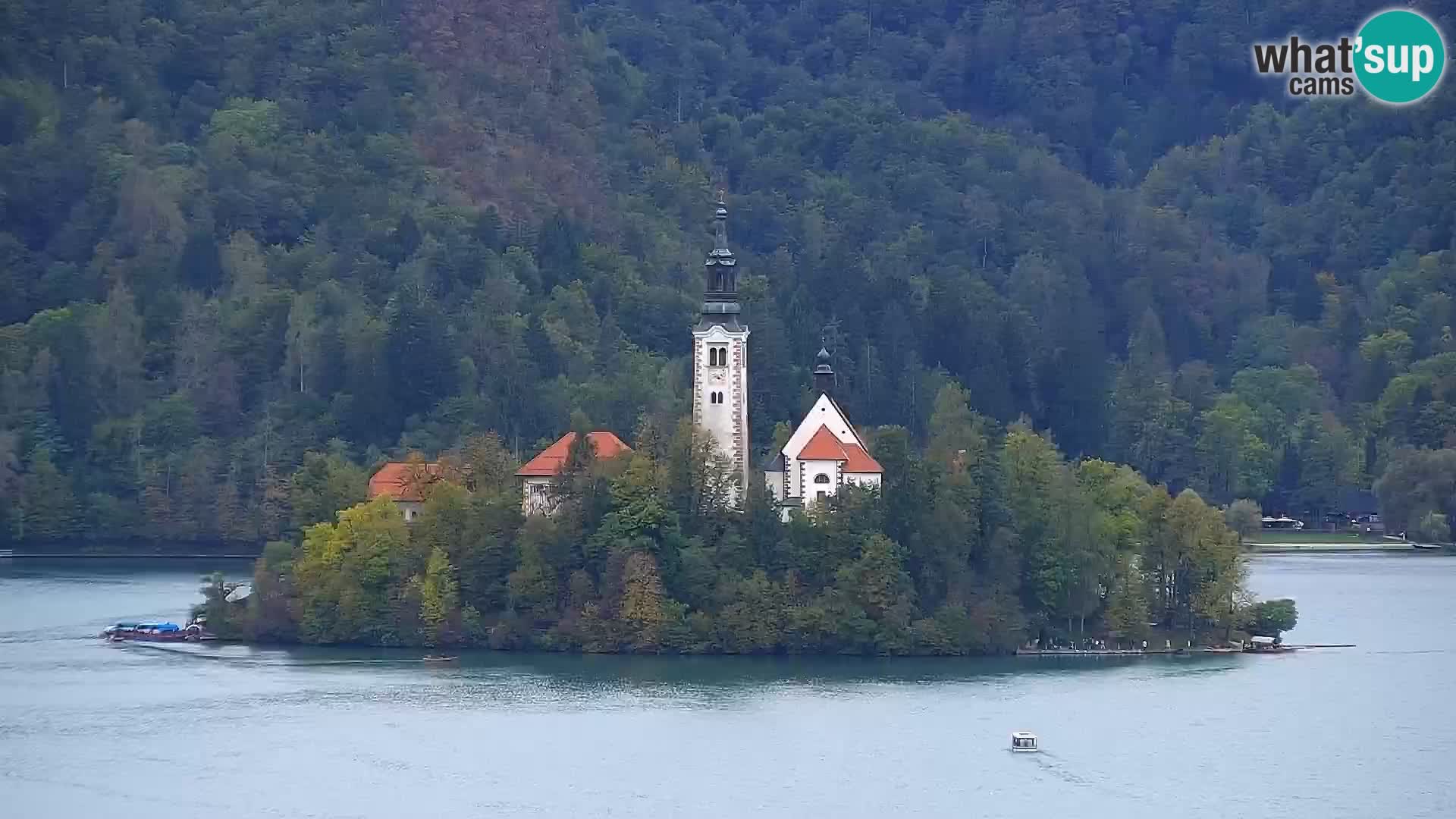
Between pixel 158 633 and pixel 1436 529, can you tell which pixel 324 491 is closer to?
pixel 158 633

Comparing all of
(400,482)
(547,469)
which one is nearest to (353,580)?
(547,469)

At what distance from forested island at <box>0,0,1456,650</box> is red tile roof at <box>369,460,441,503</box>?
0.78 m

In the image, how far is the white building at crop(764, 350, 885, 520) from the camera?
282 feet

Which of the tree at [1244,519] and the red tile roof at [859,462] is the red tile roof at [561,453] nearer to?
the red tile roof at [859,462]

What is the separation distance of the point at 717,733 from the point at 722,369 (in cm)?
1739

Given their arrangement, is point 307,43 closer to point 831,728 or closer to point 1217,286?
point 1217,286

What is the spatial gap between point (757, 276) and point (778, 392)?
26368 millimetres

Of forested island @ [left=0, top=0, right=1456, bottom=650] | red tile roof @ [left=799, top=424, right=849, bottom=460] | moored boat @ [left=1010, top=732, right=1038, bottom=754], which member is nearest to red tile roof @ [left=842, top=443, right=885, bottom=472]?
red tile roof @ [left=799, top=424, right=849, bottom=460]

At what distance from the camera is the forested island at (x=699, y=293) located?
8369 cm

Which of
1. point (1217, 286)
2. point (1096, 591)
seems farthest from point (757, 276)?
point (1096, 591)

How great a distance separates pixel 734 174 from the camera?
169 metres

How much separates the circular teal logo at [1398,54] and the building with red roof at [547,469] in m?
37.2

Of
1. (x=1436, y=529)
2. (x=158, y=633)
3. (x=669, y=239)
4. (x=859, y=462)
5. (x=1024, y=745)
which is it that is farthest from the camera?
(x=669, y=239)

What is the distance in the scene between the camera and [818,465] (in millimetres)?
86188
